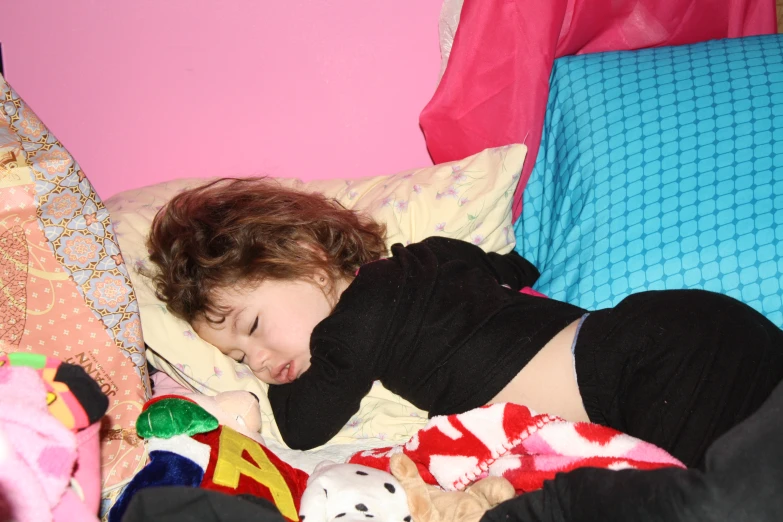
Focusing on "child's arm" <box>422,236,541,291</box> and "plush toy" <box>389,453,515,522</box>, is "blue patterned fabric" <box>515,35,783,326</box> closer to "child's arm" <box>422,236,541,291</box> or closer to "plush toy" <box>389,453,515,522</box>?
"child's arm" <box>422,236,541,291</box>

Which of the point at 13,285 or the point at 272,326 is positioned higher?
the point at 13,285

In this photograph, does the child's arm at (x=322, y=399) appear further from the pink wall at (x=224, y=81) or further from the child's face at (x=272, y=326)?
the pink wall at (x=224, y=81)

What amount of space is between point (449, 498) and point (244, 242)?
584mm

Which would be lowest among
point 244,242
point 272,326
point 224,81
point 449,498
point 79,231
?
point 449,498

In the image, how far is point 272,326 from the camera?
1.20 m

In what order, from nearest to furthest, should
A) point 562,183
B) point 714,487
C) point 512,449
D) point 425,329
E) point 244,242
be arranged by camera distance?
1. point 714,487
2. point 512,449
3. point 425,329
4. point 244,242
5. point 562,183

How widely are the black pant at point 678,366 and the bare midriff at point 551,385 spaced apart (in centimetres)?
2

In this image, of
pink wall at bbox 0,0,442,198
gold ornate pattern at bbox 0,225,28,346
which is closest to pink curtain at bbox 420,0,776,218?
pink wall at bbox 0,0,442,198

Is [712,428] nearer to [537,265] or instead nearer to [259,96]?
[537,265]

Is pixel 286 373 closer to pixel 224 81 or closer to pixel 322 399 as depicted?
pixel 322 399

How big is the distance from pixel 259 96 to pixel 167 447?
854mm

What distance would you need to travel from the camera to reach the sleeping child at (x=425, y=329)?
97 centimetres

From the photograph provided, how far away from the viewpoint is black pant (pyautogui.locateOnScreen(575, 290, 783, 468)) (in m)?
0.94

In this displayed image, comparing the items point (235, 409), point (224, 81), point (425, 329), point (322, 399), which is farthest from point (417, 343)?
point (224, 81)
